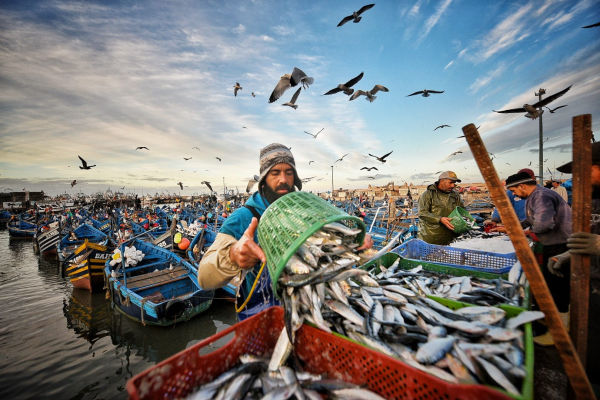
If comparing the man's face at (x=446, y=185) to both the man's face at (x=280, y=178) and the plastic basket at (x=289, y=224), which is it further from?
the plastic basket at (x=289, y=224)

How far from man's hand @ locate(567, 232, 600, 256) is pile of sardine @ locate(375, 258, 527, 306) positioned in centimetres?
79

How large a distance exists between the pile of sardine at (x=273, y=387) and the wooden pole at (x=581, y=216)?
5.64ft

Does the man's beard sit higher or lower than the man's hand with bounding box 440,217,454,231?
higher

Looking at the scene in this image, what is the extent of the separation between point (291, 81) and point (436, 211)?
544 centimetres

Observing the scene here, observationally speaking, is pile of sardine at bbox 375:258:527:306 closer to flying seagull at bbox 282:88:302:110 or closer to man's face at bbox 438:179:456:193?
man's face at bbox 438:179:456:193

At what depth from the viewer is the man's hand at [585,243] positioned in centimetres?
157

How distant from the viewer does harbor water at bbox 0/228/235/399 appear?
6.00m

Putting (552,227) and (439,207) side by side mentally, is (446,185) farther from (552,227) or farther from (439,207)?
(552,227)

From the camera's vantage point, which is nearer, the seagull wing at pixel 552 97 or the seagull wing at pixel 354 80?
the seagull wing at pixel 552 97

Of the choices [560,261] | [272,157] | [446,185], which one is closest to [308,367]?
[272,157]

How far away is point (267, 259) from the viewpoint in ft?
5.60

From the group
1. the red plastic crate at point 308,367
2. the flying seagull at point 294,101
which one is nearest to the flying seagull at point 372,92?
the flying seagull at point 294,101

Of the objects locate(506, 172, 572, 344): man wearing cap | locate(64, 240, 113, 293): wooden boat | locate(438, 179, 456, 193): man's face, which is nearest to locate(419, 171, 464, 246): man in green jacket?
locate(438, 179, 456, 193): man's face

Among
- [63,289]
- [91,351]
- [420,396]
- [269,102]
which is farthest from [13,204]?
[420,396]
